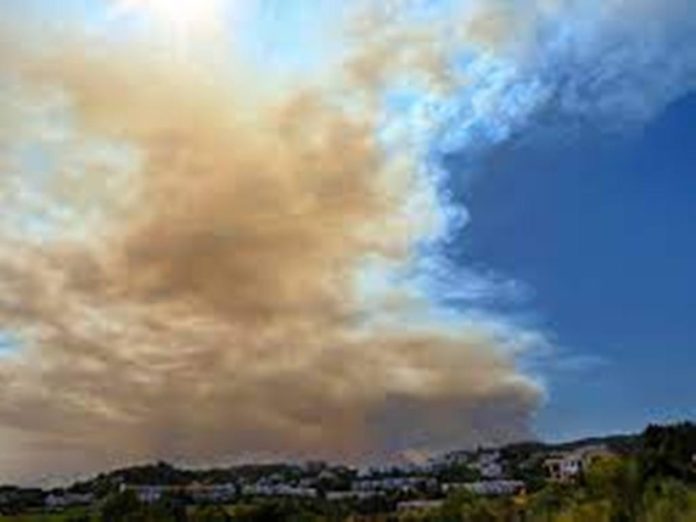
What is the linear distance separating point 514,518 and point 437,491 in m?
94.4

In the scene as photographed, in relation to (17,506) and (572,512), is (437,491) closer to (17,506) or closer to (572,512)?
(17,506)

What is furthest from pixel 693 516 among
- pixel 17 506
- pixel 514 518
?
pixel 17 506

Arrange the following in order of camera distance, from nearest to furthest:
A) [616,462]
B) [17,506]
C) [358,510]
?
[616,462] < [358,510] < [17,506]

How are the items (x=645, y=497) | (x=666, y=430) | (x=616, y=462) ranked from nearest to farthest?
(x=645, y=497), (x=616, y=462), (x=666, y=430)

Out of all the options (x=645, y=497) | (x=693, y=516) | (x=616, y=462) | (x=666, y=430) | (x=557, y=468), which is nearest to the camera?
(x=693, y=516)

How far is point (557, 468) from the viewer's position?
192 metres

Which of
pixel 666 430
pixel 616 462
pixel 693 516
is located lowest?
pixel 693 516

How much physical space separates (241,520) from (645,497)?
6182cm

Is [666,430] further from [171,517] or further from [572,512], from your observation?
[572,512]

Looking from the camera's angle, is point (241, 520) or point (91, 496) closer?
point (241, 520)

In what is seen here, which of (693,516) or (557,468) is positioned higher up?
(557,468)

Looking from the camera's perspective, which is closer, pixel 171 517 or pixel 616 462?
pixel 616 462

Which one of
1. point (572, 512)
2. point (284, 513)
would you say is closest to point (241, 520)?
point (284, 513)

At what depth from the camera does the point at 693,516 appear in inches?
2243
